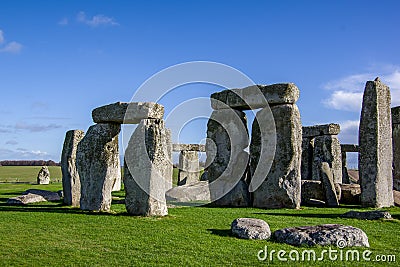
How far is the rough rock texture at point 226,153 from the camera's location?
56.4ft

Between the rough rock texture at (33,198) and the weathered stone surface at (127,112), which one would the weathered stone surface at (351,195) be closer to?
the weathered stone surface at (127,112)

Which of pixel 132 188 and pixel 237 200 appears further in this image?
pixel 237 200

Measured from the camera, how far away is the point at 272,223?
10.9 metres

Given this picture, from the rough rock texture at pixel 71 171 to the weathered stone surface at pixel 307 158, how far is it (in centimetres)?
1239

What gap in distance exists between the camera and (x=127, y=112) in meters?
12.3

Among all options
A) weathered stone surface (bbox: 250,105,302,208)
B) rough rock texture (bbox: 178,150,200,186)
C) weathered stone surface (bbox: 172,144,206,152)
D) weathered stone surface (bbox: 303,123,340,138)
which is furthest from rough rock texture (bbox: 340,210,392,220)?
weathered stone surface (bbox: 172,144,206,152)

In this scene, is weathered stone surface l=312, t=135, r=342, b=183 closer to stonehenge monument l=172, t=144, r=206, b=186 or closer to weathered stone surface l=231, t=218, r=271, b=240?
stonehenge monument l=172, t=144, r=206, b=186

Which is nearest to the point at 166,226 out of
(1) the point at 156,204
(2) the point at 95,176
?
(1) the point at 156,204

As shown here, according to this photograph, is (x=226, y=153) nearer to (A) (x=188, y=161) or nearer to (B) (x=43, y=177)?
(A) (x=188, y=161)

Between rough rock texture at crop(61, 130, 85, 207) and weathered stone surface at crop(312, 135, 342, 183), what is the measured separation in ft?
40.5

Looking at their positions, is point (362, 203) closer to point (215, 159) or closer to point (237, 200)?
point (237, 200)

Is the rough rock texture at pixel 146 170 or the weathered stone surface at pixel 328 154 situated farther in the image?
the weathered stone surface at pixel 328 154

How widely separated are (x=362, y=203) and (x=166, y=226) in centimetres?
835

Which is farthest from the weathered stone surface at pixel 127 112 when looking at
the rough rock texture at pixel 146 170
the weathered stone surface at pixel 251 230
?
the weathered stone surface at pixel 251 230
